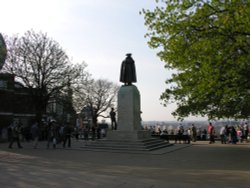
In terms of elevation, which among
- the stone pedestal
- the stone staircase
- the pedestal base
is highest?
the stone pedestal

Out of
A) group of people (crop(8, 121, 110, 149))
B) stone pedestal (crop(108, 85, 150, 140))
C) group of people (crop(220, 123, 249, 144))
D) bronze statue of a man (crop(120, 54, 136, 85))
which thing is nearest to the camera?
group of people (crop(8, 121, 110, 149))

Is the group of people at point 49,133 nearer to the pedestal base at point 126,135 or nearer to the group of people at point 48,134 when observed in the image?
the group of people at point 48,134

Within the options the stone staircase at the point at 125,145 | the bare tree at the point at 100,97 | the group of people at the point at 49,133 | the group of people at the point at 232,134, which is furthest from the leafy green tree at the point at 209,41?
the bare tree at the point at 100,97

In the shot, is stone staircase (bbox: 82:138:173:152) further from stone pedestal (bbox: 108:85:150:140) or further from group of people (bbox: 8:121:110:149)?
group of people (bbox: 8:121:110:149)

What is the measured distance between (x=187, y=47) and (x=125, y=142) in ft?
28.5

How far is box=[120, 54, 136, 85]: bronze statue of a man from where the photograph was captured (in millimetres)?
25906

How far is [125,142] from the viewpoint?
74.1 ft

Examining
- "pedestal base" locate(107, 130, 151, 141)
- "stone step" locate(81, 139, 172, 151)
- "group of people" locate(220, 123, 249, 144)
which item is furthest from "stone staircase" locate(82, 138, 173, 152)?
"group of people" locate(220, 123, 249, 144)

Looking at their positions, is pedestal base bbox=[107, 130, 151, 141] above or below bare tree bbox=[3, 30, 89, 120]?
below

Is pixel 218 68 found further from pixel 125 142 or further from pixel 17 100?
pixel 17 100

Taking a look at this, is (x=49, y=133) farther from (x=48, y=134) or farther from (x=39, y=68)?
(x=39, y=68)

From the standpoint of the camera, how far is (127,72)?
26.0 metres

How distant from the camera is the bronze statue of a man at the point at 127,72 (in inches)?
1020

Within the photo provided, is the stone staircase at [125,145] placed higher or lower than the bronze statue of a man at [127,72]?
lower
